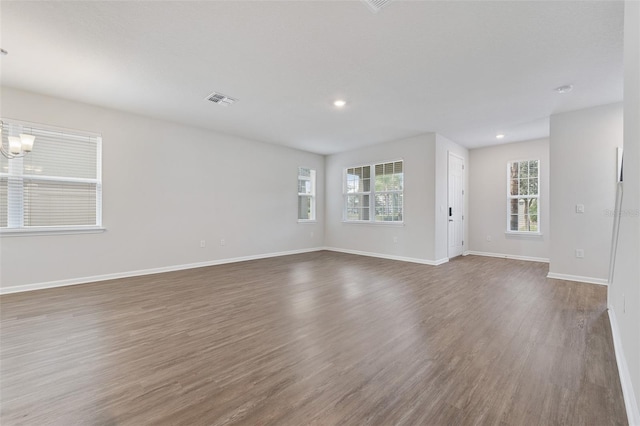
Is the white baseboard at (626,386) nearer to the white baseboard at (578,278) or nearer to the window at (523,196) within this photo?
the white baseboard at (578,278)

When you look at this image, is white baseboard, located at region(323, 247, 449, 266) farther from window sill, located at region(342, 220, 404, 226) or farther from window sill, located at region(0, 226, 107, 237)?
window sill, located at region(0, 226, 107, 237)

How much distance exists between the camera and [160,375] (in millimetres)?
1776

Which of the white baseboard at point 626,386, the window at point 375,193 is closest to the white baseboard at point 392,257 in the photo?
the window at point 375,193

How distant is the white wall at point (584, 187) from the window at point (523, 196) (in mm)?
1773

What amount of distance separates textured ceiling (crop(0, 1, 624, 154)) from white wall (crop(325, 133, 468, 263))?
3.97 ft

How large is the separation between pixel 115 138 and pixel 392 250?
18.3 feet

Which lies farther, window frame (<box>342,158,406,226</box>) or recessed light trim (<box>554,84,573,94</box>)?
window frame (<box>342,158,406,226</box>)

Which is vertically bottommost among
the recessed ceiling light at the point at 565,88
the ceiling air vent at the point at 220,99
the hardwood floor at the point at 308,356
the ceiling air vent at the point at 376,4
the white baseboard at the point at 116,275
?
the hardwood floor at the point at 308,356

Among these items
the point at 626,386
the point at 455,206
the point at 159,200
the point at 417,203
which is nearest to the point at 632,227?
the point at 626,386

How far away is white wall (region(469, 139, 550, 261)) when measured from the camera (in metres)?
5.77

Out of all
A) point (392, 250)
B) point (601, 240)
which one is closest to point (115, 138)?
point (392, 250)

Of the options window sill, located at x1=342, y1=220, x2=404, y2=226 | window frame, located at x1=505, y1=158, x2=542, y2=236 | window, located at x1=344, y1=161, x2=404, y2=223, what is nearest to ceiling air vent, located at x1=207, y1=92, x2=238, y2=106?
window, located at x1=344, y1=161, x2=404, y2=223

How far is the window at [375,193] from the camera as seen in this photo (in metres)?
6.18

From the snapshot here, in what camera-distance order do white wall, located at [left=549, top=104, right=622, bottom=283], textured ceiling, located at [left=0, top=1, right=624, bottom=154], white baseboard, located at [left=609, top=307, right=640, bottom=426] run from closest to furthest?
white baseboard, located at [left=609, top=307, right=640, bottom=426] → textured ceiling, located at [left=0, top=1, right=624, bottom=154] → white wall, located at [left=549, top=104, right=622, bottom=283]
